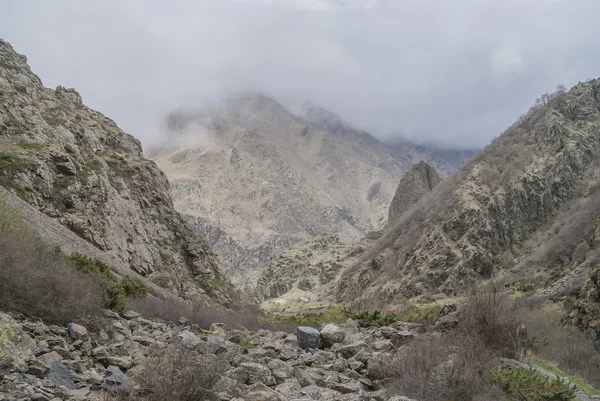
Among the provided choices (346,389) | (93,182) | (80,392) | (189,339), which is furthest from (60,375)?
(93,182)

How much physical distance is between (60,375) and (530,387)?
10908mm

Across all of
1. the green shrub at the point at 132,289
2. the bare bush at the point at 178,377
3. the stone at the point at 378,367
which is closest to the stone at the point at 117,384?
the bare bush at the point at 178,377

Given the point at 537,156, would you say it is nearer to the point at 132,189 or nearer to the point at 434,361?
the point at 132,189

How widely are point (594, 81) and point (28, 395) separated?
99.0 m

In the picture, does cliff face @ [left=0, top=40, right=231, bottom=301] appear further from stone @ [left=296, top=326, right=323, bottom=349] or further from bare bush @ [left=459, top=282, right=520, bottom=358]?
bare bush @ [left=459, top=282, right=520, bottom=358]

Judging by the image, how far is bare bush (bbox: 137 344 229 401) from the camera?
7.83 m

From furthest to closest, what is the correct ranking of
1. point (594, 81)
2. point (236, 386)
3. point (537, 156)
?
point (594, 81)
point (537, 156)
point (236, 386)

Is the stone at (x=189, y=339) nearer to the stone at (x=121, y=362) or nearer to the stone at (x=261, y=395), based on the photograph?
the stone at (x=121, y=362)

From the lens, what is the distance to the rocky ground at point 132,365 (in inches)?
299

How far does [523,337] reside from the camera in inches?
655

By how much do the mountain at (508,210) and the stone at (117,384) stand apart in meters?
59.7

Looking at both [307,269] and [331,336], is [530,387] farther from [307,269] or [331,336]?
[307,269]

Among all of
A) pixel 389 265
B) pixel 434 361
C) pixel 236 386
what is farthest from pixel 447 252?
pixel 236 386

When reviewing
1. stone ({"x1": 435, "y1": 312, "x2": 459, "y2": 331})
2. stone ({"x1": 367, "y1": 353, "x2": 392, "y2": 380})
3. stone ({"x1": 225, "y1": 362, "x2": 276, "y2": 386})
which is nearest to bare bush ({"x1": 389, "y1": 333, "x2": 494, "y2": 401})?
stone ({"x1": 367, "y1": 353, "x2": 392, "y2": 380})
